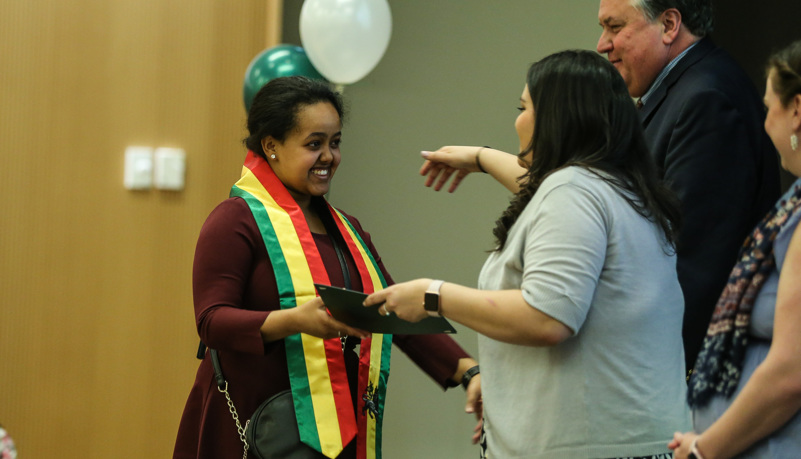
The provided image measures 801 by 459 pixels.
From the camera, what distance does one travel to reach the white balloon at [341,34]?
2574 millimetres

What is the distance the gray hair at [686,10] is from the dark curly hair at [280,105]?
888 mm

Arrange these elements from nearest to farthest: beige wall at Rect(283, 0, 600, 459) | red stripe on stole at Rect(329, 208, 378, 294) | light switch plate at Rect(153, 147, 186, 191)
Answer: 1. red stripe on stole at Rect(329, 208, 378, 294)
2. light switch plate at Rect(153, 147, 186, 191)
3. beige wall at Rect(283, 0, 600, 459)

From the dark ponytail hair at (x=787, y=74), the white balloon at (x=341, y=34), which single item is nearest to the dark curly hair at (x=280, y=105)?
the white balloon at (x=341, y=34)

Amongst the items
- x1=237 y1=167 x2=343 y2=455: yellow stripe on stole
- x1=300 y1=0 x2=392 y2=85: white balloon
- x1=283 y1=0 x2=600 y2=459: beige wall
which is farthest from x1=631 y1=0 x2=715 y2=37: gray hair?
A: x1=283 y1=0 x2=600 y2=459: beige wall

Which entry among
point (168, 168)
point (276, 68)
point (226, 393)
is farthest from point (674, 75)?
point (168, 168)

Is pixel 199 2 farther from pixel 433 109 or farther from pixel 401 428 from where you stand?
pixel 401 428

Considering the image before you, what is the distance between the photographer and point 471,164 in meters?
2.05

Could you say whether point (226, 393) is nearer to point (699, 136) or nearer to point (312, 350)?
point (312, 350)

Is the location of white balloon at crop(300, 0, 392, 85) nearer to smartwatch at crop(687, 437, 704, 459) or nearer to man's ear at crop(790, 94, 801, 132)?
man's ear at crop(790, 94, 801, 132)

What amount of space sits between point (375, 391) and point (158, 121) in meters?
1.57

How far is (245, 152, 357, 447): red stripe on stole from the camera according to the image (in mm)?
1934

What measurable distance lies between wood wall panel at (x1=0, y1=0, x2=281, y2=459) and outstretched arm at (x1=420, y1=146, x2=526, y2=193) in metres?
1.25

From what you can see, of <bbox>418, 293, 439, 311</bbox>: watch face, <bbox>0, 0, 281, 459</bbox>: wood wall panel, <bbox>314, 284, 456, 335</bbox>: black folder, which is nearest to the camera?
<bbox>418, 293, 439, 311</bbox>: watch face

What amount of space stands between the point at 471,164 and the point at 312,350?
623mm
